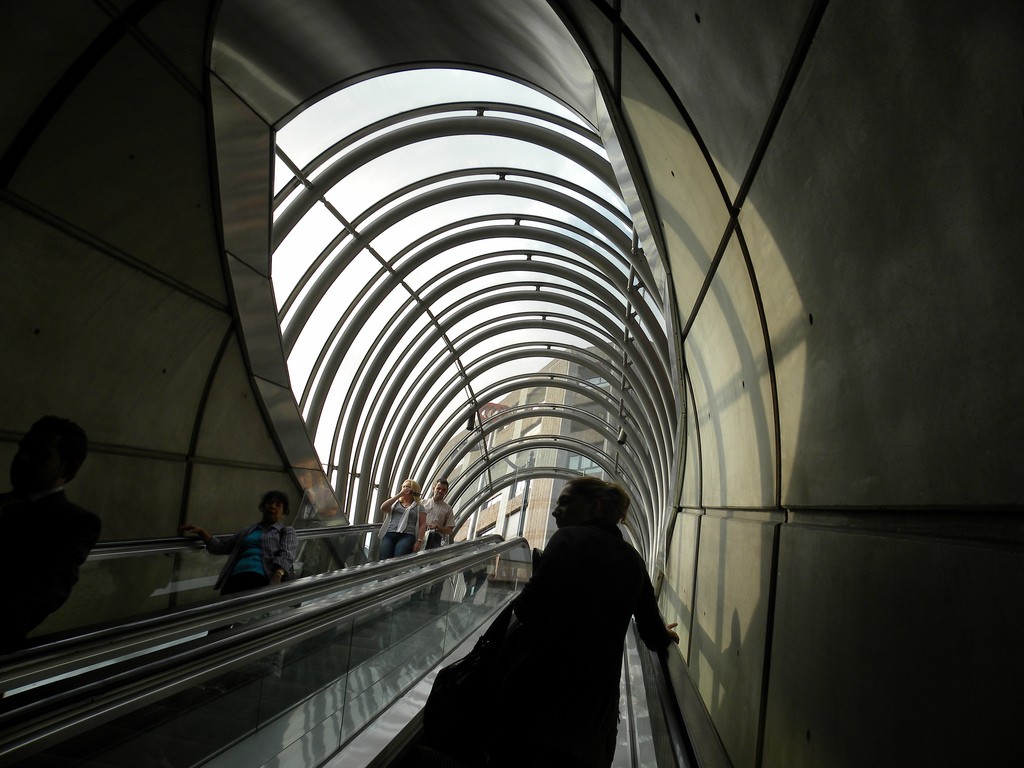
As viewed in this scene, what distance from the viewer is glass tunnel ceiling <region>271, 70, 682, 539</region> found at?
36.2ft

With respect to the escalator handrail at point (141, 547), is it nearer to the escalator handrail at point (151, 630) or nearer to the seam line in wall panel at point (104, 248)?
the escalator handrail at point (151, 630)

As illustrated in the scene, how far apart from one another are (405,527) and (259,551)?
4043 mm

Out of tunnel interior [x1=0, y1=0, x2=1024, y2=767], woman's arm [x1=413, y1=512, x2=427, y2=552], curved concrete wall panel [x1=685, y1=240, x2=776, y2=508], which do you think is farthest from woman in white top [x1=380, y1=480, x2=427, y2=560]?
curved concrete wall panel [x1=685, y1=240, x2=776, y2=508]

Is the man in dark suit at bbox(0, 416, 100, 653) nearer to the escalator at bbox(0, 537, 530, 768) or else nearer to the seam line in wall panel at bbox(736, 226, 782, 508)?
the escalator at bbox(0, 537, 530, 768)

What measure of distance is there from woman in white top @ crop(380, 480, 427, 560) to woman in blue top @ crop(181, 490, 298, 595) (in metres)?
3.66

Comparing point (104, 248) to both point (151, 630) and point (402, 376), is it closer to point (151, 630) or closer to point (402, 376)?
point (151, 630)

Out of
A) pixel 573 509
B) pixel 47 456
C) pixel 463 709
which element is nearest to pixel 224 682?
pixel 463 709

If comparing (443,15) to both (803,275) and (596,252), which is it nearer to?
(803,275)

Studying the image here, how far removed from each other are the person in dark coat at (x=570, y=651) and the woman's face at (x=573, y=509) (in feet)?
0.69

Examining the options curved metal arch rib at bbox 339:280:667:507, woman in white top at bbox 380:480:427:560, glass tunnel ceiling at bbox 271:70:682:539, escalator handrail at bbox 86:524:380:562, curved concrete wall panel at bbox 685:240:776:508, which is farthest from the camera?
curved metal arch rib at bbox 339:280:667:507

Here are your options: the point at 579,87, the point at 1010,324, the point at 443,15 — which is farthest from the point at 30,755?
the point at 443,15

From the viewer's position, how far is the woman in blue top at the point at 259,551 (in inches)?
219

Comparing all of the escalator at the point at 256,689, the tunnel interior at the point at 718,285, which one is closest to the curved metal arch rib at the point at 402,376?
the tunnel interior at the point at 718,285

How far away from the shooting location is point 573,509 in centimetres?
313
